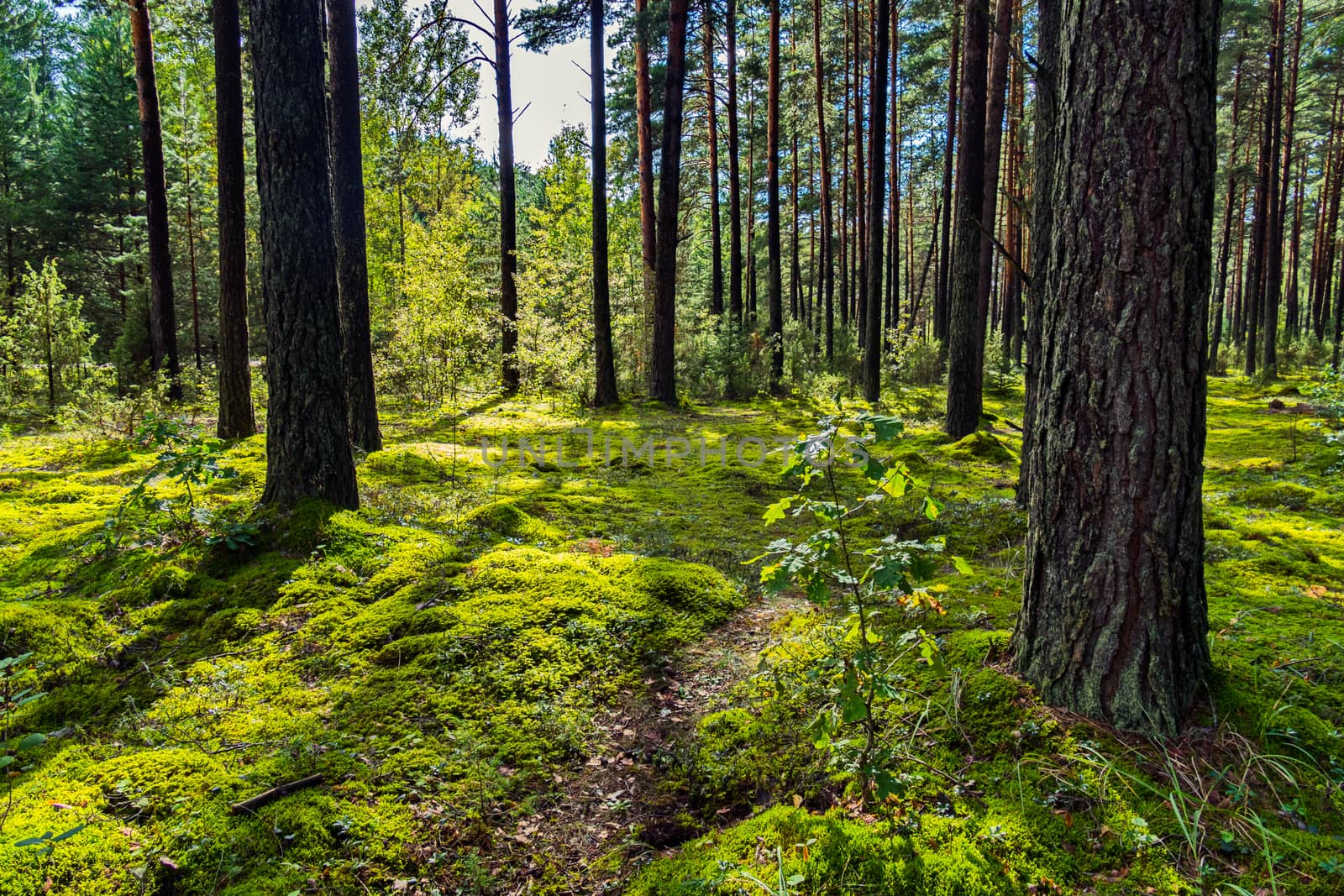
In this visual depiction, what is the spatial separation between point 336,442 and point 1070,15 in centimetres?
458

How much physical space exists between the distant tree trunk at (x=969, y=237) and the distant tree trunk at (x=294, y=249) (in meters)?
6.97

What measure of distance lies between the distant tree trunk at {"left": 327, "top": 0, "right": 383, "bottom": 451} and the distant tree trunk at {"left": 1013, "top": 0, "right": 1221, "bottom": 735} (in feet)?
22.4

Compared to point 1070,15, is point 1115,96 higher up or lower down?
lower down

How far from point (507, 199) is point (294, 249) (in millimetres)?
10697

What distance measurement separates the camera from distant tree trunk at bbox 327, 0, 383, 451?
688cm

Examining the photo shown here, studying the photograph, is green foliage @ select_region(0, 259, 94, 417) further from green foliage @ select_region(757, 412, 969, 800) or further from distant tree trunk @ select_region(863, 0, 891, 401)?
distant tree trunk @ select_region(863, 0, 891, 401)

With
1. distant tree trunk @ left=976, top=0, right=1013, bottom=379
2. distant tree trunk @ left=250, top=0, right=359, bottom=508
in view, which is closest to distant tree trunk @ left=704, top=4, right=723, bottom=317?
distant tree trunk @ left=976, top=0, right=1013, bottom=379

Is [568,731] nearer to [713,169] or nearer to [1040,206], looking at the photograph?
[1040,206]

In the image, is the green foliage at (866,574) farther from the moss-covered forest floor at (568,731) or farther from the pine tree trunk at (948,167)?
the pine tree trunk at (948,167)

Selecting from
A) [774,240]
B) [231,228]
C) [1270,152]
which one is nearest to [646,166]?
[774,240]

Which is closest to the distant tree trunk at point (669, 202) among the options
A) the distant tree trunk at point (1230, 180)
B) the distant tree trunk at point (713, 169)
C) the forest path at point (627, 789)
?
the distant tree trunk at point (713, 169)

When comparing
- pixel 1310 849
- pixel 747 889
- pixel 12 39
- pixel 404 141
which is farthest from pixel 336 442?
pixel 12 39

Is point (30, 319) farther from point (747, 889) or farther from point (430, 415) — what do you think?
point (747, 889)

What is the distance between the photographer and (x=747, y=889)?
180 cm
